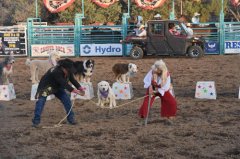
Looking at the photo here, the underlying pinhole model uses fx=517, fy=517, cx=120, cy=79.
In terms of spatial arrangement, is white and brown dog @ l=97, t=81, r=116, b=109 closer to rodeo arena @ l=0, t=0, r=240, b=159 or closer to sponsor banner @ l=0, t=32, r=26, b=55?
rodeo arena @ l=0, t=0, r=240, b=159

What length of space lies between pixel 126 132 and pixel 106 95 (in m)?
2.77

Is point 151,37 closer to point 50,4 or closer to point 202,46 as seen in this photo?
point 202,46

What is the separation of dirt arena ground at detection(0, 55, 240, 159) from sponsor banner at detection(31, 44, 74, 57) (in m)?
14.1

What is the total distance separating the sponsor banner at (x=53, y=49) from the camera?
29.2m

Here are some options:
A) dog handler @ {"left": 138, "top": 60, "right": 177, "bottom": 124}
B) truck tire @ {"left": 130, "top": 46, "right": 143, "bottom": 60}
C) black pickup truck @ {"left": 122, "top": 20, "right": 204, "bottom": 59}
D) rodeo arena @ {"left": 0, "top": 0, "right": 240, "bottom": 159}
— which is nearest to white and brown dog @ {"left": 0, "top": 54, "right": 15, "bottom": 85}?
rodeo arena @ {"left": 0, "top": 0, "right": 240, "bottom": 159}

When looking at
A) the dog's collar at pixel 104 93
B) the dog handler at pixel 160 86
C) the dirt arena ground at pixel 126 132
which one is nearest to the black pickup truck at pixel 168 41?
the dirt arena ground at pixel 126 132

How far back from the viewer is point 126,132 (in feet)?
30.7

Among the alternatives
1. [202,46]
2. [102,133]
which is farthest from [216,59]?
[102,133]

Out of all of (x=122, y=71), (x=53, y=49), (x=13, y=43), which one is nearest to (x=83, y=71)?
(x=122, y=71)

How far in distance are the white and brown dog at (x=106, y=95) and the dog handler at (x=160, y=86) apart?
5.58 feet

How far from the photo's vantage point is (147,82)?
10117mm

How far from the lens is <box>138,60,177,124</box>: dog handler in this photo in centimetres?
1003

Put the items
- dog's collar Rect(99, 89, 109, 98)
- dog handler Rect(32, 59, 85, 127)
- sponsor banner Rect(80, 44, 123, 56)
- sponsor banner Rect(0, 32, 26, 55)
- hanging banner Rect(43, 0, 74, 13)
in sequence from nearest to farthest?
dog handler Rect(32, 59, 85, 127)
dog's collar Rect(99, 89, 109, 98)
sponsor banner Rect(80, 44, 123, 56)
sponsor banner Rect(0, 32, 26, 55)
hanging banner Rect(43, 0, 74, 13)

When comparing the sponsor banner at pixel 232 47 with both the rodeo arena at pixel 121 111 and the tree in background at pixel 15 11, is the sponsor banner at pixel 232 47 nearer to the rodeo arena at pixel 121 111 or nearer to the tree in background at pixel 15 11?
the rodeo arena at pixel 121 111
